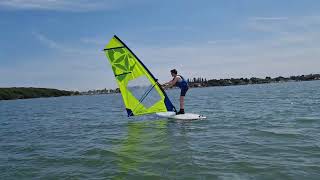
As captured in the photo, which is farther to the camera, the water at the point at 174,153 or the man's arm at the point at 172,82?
the man's arm at the point at 172,82

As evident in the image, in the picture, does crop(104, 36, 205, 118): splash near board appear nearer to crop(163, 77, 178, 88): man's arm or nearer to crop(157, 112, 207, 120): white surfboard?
crop(157, 112, 207, 120): white surfboard

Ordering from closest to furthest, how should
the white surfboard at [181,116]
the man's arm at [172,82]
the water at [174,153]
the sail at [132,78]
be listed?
the water at [174,153], the white surfboard at [181,116], the man's arm at [172,82], the sail at [132,78]

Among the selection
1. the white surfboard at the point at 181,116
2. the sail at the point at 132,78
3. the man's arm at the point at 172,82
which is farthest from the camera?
the sail at the point at 132,78

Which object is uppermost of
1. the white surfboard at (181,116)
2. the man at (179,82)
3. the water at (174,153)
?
the man at (179,82)

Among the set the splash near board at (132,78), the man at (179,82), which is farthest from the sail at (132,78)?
the man at (179,82)

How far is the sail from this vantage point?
19.8 metres

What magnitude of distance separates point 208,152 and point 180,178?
275cm

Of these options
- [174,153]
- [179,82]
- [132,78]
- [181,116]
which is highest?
[132,78]

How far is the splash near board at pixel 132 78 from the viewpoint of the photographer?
64.8 feet

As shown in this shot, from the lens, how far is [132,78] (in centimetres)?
1998

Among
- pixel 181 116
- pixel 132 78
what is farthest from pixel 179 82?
pixel 132 78

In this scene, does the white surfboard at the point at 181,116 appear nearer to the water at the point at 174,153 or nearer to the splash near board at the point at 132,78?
the splash near board at the point at 132,78

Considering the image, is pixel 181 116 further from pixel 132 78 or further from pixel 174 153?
pixel 174 153

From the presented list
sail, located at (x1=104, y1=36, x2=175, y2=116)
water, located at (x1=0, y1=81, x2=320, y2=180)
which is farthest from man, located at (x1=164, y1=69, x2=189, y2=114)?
water, located at (x1=0, y1=81, x2=320, y2=180)
